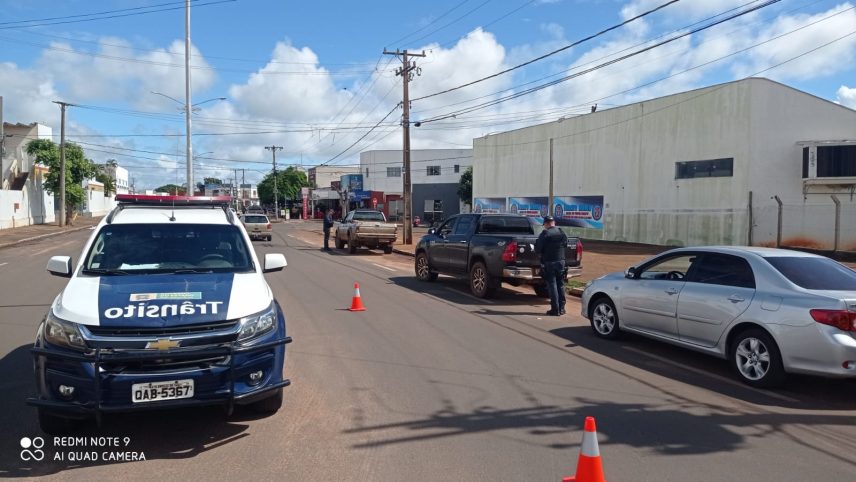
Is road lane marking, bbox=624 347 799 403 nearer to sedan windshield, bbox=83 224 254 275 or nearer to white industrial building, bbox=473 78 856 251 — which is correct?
sedan windshield, bbox=83 224 254 275

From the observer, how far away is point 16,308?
1123 cm

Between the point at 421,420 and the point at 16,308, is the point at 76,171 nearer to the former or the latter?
the point at 16,308

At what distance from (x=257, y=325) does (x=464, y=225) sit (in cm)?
998

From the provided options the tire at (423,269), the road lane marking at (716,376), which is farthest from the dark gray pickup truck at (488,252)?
the road lane marking at (716,376)

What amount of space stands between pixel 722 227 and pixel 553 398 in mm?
24125

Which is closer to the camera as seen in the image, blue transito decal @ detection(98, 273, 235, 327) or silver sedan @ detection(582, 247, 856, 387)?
blue transito decal @ detection(98, 273, 235, 327)

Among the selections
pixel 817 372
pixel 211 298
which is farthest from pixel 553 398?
pixel 211 298

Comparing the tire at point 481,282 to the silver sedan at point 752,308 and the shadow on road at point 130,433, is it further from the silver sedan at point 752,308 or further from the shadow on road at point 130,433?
the shadow on road at point 130,433

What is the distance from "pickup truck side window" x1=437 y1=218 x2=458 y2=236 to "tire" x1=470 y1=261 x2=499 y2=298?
5.39ft

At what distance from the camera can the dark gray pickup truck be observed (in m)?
12.8

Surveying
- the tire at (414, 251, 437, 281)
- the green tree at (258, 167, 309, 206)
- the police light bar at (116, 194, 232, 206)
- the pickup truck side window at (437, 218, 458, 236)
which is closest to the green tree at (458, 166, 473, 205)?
the green tree at (258, 167, 309, 206)

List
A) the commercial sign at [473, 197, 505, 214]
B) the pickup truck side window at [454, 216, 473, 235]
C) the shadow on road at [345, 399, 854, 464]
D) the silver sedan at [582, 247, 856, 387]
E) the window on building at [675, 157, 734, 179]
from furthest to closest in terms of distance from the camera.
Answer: the commercial sign at [473, 197, 505, 214] → the window on building at [675, 157, 734, 179] → the pickup truck side window at [454, 216, 473, 235] → the silver sedan at [582, 247, 856, 387] → the shadow on road at [345, 399, 854, 464]

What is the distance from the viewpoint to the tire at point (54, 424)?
486 cm

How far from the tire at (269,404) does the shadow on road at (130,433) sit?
0.23ft
